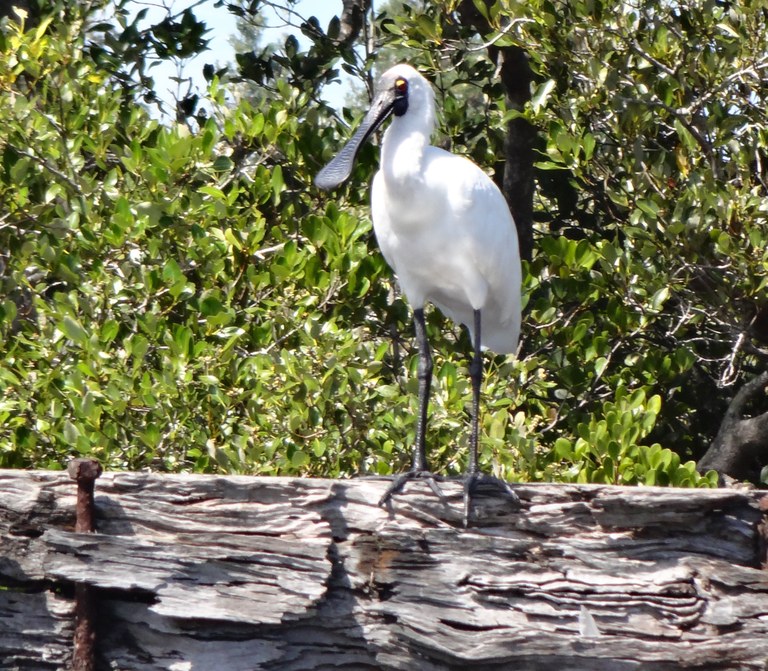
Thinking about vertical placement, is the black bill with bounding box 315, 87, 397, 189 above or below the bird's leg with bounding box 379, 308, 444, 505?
above

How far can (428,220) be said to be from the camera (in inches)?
160

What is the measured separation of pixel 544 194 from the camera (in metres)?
5.86

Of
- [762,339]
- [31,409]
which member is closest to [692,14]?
[762,339]

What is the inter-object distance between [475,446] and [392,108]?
135cm

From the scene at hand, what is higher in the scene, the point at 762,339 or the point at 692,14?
the point at 692,14

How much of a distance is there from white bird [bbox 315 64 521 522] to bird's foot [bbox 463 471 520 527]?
617mm

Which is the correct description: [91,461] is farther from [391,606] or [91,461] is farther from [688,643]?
[688,643]

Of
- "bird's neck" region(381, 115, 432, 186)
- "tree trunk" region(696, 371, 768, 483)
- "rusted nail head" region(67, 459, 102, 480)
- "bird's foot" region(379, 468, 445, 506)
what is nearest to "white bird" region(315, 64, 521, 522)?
"bird's neck" region(381, 115, 432, 186)

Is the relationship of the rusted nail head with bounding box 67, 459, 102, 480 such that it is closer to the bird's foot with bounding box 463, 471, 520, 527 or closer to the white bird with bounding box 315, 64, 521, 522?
the bird's foot with bounding box 463, 471, 520, 527

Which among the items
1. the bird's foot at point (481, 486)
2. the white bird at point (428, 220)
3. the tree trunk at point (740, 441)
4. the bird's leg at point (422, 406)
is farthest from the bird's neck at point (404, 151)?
the tree trunk at point (740, 441)

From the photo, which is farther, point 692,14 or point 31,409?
point 692,14

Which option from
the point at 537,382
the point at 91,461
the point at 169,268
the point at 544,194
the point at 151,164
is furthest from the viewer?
the point at 544,194

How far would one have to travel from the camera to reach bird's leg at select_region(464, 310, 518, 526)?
3.12m

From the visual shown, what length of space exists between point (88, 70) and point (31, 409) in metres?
1.60
